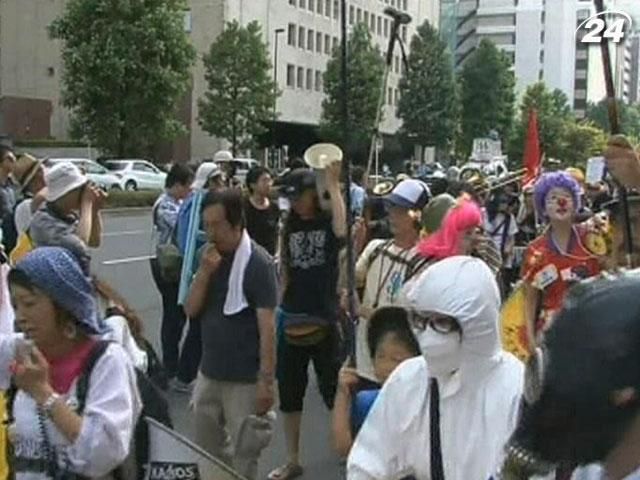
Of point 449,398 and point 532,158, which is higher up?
point 532,158

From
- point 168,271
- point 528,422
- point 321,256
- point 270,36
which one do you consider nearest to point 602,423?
point 528,422

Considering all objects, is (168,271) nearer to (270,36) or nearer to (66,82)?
(66,82)

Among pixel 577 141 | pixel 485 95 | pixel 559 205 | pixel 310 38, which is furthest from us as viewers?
pixel 485 95

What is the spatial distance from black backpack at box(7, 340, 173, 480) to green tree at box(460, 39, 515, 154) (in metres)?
81.2

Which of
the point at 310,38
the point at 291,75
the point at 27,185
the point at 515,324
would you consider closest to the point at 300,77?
the point at 291,75

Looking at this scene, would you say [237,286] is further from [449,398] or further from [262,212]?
[262,212]

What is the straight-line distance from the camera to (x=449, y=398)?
114 inches

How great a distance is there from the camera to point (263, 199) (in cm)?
899

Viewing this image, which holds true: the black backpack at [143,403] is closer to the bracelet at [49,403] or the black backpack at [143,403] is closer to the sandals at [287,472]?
the bracelet at [49,403]

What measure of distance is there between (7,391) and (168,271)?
210 inches

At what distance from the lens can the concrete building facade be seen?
206 feet

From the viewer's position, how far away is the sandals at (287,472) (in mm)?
6578

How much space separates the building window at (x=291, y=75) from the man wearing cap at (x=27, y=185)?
220 ft

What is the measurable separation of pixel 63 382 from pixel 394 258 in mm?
2976
